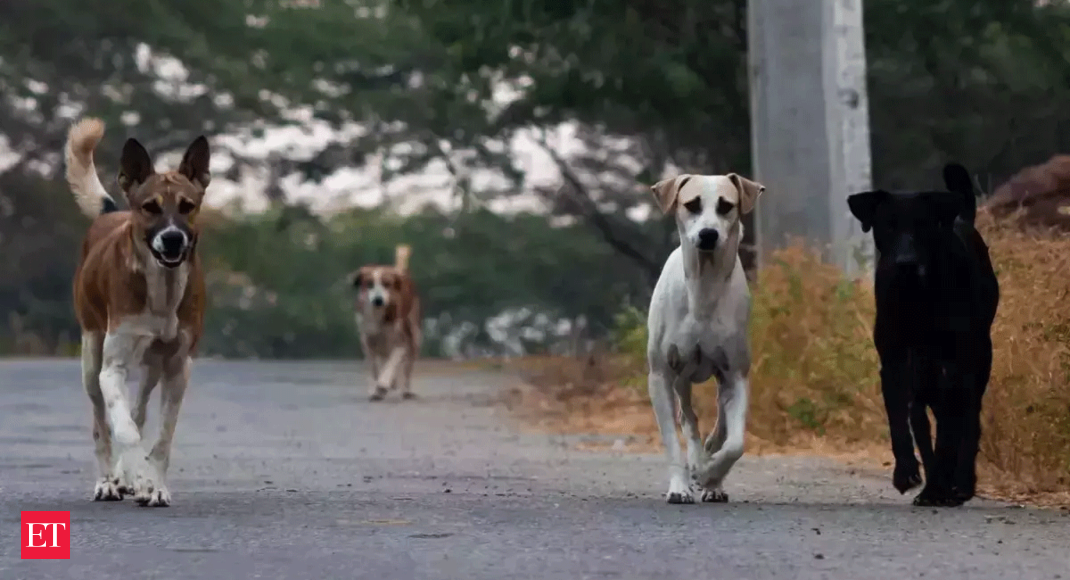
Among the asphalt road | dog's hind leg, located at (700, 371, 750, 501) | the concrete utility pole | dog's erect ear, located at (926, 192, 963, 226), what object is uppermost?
the concrete utility pole

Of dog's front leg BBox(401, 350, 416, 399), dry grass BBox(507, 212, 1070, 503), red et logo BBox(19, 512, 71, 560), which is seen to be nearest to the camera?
red et logo BBox(19, 512, 71, 560)

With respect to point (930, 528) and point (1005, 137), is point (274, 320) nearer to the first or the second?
point (1005, 137)

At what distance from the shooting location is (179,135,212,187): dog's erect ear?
9.05 metres

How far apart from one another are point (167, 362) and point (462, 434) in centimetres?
635

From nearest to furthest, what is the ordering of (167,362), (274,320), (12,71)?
(167,362) → (12,71) → (274,320)

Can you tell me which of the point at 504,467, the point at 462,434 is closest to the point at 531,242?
the point at 462,434

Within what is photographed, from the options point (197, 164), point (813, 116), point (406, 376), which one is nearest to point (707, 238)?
point (197, 164)

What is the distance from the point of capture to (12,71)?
40656mm

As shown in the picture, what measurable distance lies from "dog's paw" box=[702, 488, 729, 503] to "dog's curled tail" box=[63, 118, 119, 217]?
3.36 m

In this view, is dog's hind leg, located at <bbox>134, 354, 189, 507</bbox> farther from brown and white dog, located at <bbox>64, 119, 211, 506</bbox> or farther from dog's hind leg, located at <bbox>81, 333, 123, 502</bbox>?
dog's hind leg, located at <bbox>81, 333, 123, 502</bbox>

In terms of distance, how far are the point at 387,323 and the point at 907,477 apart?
48.8ft

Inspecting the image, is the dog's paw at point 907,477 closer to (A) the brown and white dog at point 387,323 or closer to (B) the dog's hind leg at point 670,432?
(B) the dog's hind leg at point 670,432

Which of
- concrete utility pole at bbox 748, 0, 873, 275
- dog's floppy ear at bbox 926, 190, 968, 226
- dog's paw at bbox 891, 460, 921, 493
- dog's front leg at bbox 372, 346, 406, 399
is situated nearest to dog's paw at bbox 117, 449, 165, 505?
dog's paw at bbox 891, 460, 921, 493

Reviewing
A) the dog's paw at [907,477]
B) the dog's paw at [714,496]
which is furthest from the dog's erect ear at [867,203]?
the dog's paw at [714,496]
